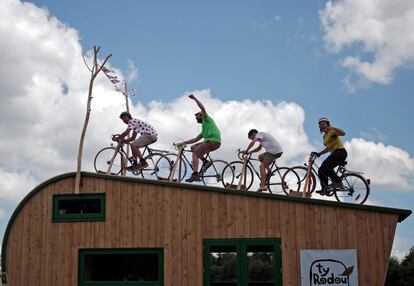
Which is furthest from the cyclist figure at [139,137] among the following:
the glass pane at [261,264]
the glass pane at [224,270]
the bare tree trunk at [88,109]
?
the glass pane at [261,264]

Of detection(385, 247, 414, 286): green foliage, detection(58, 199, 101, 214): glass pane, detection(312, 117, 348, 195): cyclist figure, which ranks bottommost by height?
detection(385, 247, 414, 286): green foliage

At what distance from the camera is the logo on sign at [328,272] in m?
12.5

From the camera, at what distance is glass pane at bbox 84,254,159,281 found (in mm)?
13367

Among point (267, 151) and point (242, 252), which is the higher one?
point (267, 151)

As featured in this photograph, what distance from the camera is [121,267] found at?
45.2 feet

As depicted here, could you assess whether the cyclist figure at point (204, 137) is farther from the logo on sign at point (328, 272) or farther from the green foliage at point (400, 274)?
the green foliage at point (400, 274)

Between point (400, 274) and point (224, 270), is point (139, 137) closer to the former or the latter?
point (224, 270)

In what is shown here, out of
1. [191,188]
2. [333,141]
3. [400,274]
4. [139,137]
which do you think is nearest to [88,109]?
[139,137]

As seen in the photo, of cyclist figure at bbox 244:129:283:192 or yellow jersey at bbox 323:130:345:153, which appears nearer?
yellow jersey at bbox 323:130:345:153

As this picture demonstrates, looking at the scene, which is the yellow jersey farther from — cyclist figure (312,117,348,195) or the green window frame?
the green window frame

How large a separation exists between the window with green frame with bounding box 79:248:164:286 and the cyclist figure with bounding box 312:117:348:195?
403 centimetres

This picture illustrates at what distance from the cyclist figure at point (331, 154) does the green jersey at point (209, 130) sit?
2481mm

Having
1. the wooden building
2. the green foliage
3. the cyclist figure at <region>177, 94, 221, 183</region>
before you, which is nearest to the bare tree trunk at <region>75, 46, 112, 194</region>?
the wooden building

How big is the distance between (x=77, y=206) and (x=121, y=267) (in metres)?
1.79
